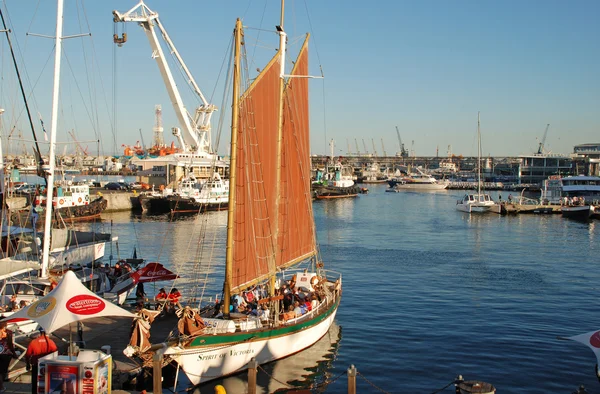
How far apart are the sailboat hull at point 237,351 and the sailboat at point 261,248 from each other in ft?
0.12

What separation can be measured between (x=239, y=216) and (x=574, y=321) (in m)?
17.9

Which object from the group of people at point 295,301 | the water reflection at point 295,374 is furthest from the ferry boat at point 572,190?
the water reflection at point 295,374

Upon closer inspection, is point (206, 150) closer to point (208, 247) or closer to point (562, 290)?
point (208, 247)

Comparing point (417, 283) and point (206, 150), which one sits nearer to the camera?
point (417, 283)

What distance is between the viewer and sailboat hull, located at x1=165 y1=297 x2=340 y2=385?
62.8ft

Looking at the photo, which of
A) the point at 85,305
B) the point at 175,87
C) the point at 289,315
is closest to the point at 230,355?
the point at 289,315

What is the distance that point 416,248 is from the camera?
57.0m

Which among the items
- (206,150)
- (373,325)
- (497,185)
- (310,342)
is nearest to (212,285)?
(373,325)

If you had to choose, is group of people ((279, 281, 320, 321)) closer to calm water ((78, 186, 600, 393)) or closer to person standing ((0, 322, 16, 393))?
calm water ((78, 186, 600, 393))

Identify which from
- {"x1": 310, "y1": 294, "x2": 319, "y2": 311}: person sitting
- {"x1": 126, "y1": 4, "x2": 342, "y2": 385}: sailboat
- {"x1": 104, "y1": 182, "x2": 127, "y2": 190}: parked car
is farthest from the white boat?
{"x1": 310, "y1": 294, "x2": 319, "y2": 311}: person sitting

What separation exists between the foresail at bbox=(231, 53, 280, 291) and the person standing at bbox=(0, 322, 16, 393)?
6.90 m

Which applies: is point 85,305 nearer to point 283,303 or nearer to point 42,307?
point 42,307

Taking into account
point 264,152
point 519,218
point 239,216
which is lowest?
point 519,218

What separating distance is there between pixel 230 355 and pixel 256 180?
244 inches
